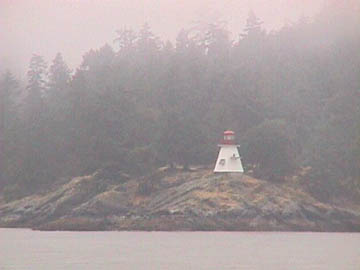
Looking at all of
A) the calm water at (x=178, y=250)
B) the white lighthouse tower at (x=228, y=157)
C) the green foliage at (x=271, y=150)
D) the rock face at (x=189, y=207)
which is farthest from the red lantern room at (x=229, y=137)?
the calm water at (x=178, y=250)

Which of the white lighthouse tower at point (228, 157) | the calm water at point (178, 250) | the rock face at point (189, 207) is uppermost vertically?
the white lighthouse tower at point (228, 157)

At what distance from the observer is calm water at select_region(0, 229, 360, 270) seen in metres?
53.2

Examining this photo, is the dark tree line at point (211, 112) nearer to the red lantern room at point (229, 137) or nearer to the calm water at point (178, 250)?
the red lantern room at point (229, 137)

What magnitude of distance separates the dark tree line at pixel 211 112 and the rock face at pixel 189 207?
2246 mm

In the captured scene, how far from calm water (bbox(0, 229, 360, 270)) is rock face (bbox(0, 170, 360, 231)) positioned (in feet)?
5.79

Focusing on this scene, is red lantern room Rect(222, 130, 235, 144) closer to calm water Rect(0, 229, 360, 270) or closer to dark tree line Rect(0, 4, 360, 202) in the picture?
dark tree line Rect(0, 4, 360, 202)

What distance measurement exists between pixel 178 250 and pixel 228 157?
25.5 meters

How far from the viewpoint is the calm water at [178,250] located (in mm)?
53188

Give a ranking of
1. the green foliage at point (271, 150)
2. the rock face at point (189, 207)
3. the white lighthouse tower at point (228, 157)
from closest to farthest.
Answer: the rock face at point (189, 207) < the green foliage at point (271, 150) < the white lighthouse tower at point (228, 157)

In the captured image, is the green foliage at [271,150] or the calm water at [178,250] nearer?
the calm water at [178,250]

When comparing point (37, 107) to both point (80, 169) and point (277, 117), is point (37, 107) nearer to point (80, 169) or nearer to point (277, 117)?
point (80, 169)

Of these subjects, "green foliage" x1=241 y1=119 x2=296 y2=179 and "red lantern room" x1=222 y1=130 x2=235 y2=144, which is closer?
"green foliage" x1=241 y1=119 x2=296 y2=179

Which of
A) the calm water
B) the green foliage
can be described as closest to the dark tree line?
the green foliage

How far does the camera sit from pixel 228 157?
87062mm
